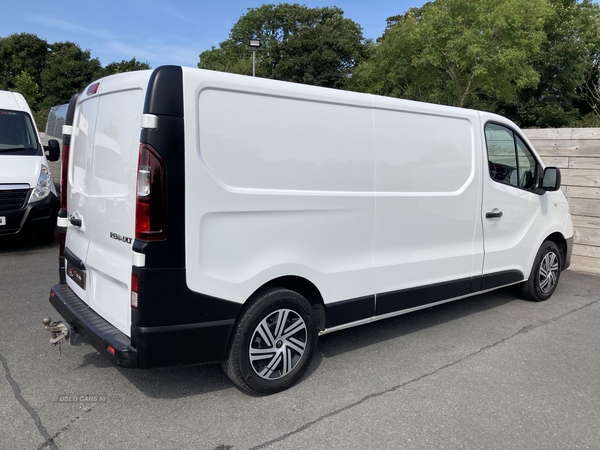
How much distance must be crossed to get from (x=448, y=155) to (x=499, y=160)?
33.3 inches

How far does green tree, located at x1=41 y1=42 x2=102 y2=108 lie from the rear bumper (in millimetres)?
45686

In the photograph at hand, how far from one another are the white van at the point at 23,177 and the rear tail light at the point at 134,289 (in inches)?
201

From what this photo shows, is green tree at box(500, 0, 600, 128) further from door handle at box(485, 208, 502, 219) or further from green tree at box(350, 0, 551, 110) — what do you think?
door handle at box(485, 208, 502, 219)

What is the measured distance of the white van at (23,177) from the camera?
7.00 m

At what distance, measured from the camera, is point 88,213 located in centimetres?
337

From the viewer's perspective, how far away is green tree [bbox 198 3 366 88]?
40625mm

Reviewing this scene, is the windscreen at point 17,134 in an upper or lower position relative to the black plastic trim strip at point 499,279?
upper

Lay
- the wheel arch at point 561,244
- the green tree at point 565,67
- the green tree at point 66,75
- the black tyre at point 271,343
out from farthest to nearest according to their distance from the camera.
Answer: the green tree at point 66,75 → the green tree at point 565,67 → the wheel arch at point 561,244 → the black tyre at point 271,343

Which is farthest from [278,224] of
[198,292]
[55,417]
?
[55,417]

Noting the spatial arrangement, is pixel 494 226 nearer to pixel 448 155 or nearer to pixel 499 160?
pixel 499 160

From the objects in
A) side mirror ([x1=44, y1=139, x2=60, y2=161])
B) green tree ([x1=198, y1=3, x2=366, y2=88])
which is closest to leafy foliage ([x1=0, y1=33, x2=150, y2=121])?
green tree ([x1=198, y1=3, x2=366, y2=88])

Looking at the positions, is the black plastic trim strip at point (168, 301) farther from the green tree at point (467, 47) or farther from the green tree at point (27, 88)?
the green tree at point (27, 88)

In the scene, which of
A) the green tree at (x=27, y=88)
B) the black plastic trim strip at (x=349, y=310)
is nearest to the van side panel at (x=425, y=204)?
the black plastic trim strip at (x=349, y=310)

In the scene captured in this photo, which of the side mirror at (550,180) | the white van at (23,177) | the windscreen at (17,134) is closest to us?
the side mirror at (550,180)
